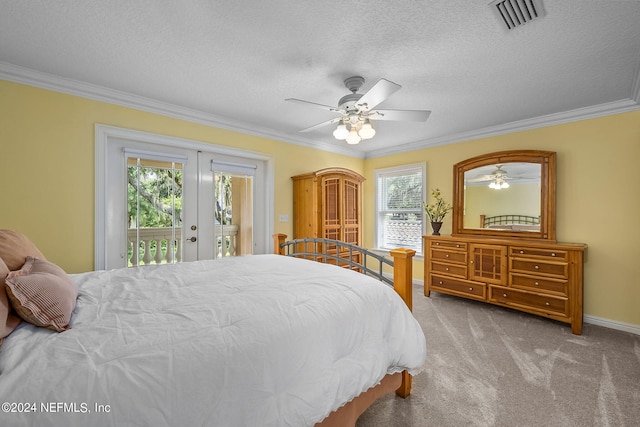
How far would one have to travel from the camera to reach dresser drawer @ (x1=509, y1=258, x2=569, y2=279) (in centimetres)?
295

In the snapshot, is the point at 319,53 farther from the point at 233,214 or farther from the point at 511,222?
the point at 511,222

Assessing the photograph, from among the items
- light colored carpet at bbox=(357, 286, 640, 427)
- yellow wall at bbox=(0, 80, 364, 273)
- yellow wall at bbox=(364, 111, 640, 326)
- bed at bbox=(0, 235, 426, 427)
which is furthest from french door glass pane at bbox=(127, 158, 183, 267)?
yellow wall at bbox=(364, 111, 640, 326)

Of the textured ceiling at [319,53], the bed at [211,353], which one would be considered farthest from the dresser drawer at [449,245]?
the bed at [211,353]

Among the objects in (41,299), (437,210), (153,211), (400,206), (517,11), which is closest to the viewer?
(41,299)

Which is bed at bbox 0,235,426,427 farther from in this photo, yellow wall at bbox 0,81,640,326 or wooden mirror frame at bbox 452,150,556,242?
wooden mirror frame at bbox 452,150,556,242

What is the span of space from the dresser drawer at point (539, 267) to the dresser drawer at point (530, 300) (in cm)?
25

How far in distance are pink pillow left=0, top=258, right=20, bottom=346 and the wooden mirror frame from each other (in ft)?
14.5

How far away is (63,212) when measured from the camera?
2.53m

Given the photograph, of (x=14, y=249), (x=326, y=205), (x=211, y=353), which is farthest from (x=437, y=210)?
(x=14, y=249)

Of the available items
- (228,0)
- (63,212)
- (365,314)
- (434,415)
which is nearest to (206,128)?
(63,212)

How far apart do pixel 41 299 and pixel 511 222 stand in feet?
14.7

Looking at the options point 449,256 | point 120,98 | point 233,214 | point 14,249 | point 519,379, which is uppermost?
point 120,98

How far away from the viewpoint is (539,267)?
310 centimetres

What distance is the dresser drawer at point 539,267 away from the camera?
2.95 metres
